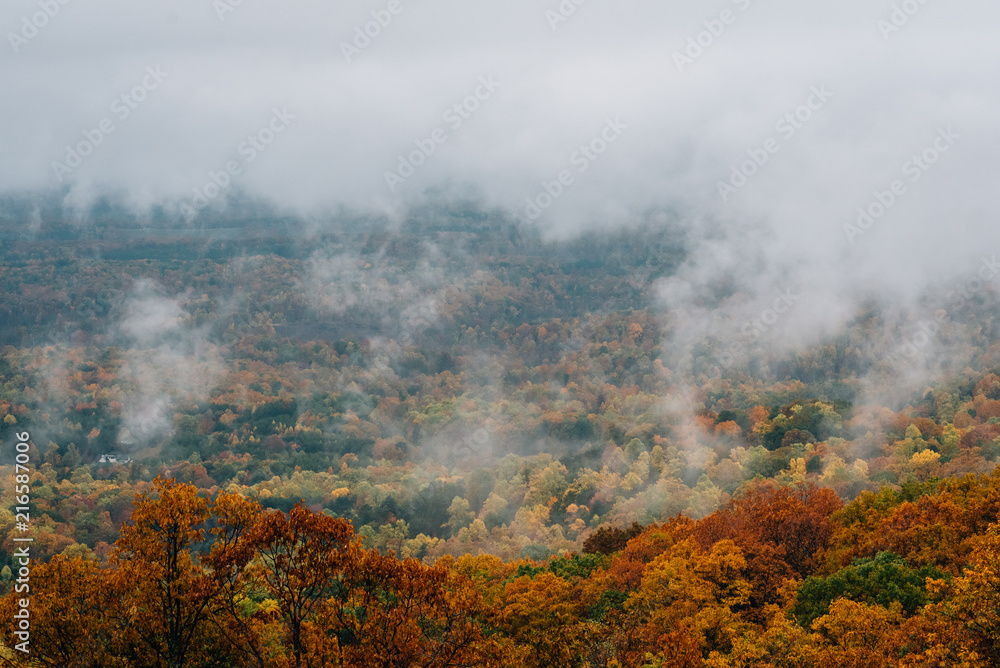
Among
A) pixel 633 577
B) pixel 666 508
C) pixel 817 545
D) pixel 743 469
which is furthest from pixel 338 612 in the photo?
pixel 743 469

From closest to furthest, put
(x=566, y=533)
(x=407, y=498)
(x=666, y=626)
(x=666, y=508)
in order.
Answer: (x=666, y=626) → (x=666, y=508) → (x=566, y=533) → (x=407, y=498)

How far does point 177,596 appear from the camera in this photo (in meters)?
24.8

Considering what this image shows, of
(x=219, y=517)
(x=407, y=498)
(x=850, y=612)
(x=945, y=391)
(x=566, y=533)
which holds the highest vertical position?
(x=945, y=391)

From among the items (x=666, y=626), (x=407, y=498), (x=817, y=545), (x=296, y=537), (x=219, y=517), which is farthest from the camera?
(x=407, y=498)

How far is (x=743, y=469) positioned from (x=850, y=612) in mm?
111715

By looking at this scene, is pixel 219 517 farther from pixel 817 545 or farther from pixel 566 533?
pixel 566 533

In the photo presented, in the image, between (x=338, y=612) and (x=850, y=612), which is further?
(x=850, y=612)

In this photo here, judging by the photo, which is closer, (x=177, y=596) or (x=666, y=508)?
(x=177, y=596)

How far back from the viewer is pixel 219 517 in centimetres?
2522

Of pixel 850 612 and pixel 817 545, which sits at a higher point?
pixel 817 545

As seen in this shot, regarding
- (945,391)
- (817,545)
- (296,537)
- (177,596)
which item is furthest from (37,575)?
(945,391)

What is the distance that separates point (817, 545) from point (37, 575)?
51611 millimetres

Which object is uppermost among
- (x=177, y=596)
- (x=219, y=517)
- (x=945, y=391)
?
(x=945, y=391)

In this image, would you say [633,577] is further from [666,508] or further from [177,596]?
[666,508]
